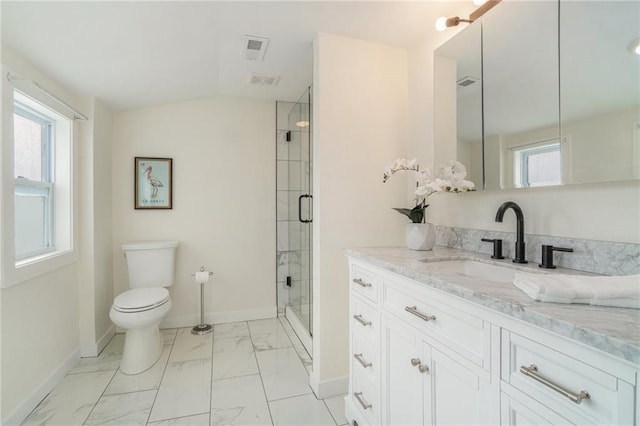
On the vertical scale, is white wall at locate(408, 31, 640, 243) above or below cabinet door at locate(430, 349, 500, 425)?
above

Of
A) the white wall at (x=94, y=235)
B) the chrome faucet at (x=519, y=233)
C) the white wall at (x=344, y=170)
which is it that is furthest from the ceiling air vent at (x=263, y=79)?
the chrome faucet at (x=519, y=233)

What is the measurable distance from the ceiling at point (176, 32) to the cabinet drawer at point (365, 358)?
5.74ft

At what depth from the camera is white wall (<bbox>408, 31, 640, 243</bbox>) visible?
104 centimetres

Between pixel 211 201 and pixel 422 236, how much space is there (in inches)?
83.5

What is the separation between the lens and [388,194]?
200cm

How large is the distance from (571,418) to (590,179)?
2.79 feet

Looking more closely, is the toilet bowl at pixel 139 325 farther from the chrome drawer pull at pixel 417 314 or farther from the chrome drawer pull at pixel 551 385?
the chrome drawer pull at pixel 551 385

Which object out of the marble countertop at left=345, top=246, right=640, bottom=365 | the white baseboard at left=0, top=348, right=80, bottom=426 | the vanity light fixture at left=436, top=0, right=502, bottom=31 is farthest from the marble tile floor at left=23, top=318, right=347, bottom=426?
the vanity light fixture at left=436, top=0, right=502, bottom=31

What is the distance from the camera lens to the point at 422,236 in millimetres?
1604

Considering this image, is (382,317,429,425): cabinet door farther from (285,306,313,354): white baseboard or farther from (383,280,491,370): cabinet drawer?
(285,306,313,354): white baseboard

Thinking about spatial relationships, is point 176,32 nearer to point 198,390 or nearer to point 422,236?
point 422,236

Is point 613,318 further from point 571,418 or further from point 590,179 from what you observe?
point 590,179

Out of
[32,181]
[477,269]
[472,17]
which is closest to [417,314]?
[477,269]

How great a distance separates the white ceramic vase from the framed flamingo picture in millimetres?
2270
